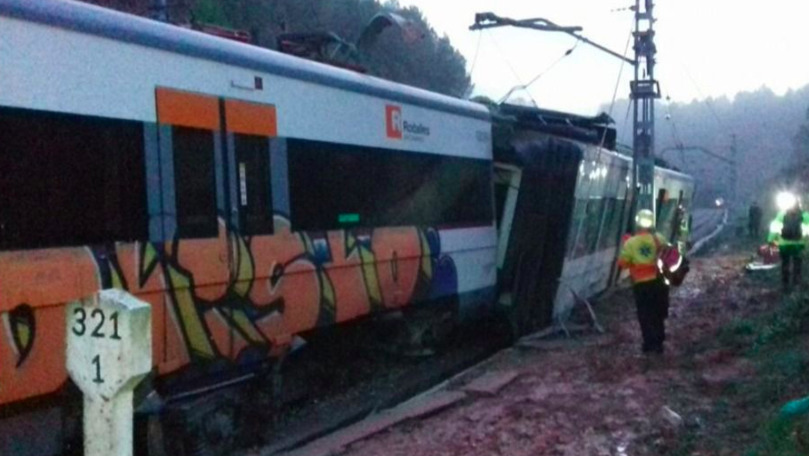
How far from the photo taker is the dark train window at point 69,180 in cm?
638

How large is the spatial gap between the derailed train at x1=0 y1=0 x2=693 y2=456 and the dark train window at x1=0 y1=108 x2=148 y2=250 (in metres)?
0.01

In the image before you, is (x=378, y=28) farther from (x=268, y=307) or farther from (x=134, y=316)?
(x=134, y=316)

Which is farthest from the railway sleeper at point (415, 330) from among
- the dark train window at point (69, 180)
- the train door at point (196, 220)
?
the dark train window at point (69, 180)

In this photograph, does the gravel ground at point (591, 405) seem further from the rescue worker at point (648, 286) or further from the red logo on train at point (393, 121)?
the red logo on train at point (393, 121)

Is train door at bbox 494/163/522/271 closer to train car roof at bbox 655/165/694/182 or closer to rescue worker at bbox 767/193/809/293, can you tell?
rescue worker at bbox 767/193/809/293

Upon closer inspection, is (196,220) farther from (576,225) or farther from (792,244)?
(792,244)

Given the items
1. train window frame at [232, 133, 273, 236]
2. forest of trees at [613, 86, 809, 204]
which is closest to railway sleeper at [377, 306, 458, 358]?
train window frame at [232, 133, 273, 236]

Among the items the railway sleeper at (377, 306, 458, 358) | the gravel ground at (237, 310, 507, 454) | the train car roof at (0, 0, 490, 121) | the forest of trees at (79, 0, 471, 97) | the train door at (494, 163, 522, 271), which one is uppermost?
A: the forest of trees at (79, 0, 471, 97)

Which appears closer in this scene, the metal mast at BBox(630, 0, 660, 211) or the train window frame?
the train window frame

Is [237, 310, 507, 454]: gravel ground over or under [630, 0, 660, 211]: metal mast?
under

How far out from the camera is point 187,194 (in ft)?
25.6

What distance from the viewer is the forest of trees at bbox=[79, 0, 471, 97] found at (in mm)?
32312

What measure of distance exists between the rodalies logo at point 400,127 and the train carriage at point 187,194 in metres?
0.02

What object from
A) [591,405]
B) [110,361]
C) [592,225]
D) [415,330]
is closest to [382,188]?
[415,330]
